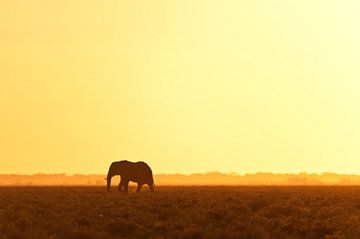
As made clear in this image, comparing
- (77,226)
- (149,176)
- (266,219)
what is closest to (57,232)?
(77,226)

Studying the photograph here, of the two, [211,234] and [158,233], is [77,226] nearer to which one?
[158,233]

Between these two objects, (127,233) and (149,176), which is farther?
(149,176)

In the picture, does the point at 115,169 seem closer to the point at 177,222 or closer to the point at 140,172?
the point at 140,172

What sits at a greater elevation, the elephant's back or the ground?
the elephant's back

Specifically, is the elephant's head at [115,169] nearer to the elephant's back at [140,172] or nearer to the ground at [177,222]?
the elephant's back at [140,172]

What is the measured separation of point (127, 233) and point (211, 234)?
3.00 meters

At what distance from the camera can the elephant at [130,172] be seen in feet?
182

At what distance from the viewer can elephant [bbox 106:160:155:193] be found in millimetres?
55391

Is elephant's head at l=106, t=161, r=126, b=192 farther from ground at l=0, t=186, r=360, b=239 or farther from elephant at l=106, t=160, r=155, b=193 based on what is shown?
ground at l=0, t=186, r=360, b=239

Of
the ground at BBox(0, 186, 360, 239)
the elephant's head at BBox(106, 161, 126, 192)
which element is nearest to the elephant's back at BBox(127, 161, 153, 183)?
the elephant's head at BBox(106, 161, 126, 192)

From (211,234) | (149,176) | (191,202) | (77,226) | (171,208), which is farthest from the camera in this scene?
(149,176)

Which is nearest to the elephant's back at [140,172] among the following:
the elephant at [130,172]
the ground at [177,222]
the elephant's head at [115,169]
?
the elephant at [130,172]

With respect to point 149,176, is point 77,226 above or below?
below

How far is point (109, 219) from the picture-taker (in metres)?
25.2
